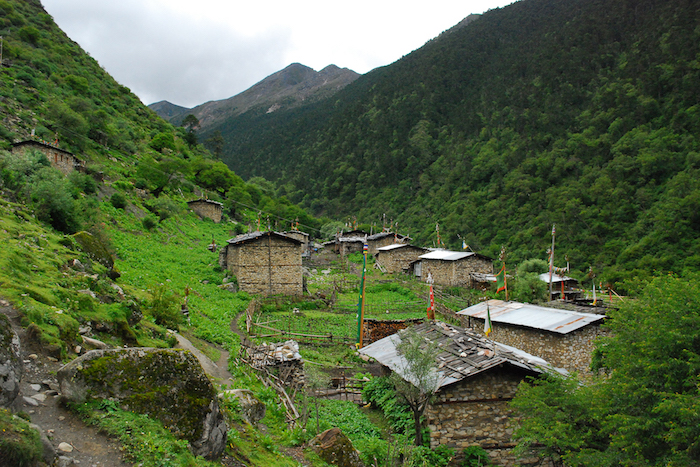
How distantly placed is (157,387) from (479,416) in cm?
899

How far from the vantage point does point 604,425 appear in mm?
9289

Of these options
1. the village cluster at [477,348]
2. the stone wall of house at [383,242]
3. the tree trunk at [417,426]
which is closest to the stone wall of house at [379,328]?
the village cluster at [477,348]

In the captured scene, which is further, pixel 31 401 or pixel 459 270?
pixel 459 270

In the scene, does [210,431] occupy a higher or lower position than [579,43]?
lower

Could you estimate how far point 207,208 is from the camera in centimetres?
4431

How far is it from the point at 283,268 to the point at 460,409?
55.6ft

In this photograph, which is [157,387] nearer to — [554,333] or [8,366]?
[8,366]

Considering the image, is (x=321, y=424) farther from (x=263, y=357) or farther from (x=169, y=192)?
(x=169, y=192)

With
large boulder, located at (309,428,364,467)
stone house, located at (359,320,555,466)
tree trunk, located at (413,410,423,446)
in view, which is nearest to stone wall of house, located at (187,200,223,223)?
stone house, located at (359,320,555,466)

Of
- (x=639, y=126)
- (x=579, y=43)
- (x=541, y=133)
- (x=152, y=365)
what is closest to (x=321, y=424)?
(x=152, y=365)

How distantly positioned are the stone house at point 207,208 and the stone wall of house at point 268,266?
18.8 meters

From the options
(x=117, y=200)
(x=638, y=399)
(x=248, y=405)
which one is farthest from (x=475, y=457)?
(x=117, y=200)

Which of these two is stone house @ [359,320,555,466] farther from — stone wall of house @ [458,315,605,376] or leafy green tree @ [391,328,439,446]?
stone wall of house @ [458,315,605,376]

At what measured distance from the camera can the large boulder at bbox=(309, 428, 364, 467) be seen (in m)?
8.02
